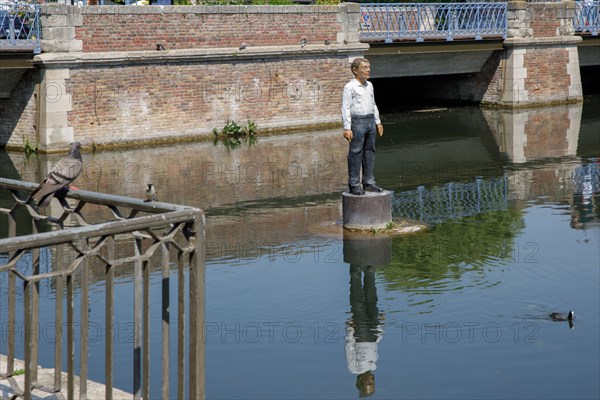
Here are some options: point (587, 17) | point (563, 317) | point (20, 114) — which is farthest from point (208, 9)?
point (563, 317)

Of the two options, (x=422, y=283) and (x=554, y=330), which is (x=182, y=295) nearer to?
(x=554, y=330)

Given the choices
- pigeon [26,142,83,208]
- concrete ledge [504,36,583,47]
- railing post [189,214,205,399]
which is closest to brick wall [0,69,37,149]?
concrete ledge [504,36,583,47]

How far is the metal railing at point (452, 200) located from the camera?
1421cm

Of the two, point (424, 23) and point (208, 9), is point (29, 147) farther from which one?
point (424, 23)

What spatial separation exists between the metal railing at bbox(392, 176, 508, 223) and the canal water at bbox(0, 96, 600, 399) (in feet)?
0.11

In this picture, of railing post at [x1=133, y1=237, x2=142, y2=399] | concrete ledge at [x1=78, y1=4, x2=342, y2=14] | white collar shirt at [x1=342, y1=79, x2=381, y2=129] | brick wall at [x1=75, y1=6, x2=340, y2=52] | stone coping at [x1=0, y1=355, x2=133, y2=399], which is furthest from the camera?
brick wall at [x1=75, y1=6, x2=340, y2=52]

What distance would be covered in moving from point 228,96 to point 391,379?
54.2 ft

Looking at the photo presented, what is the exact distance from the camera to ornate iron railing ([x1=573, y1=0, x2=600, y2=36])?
103ft

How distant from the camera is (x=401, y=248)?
1199 cm

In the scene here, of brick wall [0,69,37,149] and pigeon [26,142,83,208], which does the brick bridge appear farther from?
pigeon [26,142,83,208]

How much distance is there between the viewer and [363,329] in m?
9.02

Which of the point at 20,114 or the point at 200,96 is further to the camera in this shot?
the point at 200,96

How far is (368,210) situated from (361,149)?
762 millimetres

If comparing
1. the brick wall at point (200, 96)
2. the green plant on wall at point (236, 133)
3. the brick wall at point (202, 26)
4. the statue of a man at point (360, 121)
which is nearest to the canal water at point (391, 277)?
the statue of a man at point (360, 121)
